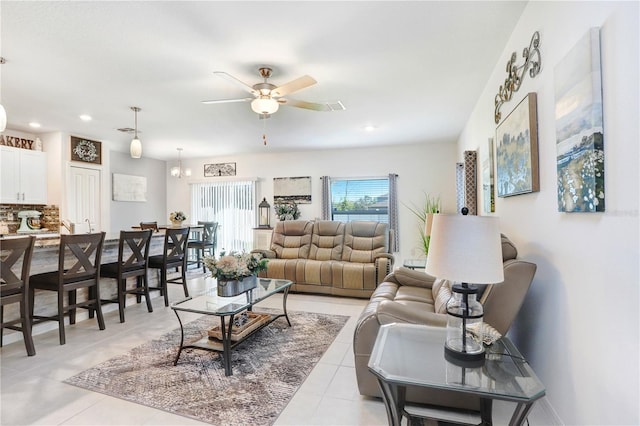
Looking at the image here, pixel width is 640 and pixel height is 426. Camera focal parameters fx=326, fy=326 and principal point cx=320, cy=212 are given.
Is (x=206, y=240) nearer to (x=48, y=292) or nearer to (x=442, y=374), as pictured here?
(x=48, y=292)

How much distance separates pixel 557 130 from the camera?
5.21ft

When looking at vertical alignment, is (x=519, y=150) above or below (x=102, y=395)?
above

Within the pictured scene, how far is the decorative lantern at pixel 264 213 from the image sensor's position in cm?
714

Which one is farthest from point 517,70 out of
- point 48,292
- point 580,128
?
point 48,292

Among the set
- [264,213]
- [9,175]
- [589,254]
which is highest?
[9,175]

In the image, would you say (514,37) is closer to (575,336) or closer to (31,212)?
(575,336)

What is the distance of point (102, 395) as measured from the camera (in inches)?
82.4

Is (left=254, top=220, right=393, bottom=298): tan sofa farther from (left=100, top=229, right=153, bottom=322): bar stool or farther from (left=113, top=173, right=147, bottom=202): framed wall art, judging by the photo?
(left=113, top=173, right=147, bottom=202): framed wall art

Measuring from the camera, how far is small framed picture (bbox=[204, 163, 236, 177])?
7645 mm

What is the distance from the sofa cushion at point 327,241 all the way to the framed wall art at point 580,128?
3.53 m

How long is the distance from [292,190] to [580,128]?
6.05 meters

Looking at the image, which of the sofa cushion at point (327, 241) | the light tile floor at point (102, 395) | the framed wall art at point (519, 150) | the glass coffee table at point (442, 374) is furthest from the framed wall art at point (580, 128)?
the sofa cushion at point (327, 241)

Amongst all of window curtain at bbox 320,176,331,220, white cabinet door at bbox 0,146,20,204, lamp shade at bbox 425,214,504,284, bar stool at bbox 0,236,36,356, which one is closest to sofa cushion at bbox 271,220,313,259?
window curtain at bbox 320,176,331,220

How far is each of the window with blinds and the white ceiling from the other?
2136 mm
